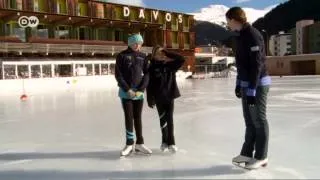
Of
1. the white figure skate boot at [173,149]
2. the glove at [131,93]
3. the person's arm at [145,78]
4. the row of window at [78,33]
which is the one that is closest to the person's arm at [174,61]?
the person's arm at [145,78]

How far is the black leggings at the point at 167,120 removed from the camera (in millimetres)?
5664

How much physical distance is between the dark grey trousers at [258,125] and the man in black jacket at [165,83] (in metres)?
1.24

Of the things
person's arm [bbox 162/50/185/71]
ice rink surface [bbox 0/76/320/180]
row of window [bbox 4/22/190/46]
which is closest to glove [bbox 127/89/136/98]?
person's arm [bbox 162/50/185/71]

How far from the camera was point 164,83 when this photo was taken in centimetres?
563

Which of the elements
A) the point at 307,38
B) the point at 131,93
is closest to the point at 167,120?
the point at 131,93

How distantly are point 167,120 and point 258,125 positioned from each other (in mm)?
1450

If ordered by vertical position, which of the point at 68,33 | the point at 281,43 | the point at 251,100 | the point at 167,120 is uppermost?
the point at 281,43

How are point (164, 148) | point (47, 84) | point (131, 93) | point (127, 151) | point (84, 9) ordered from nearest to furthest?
point (131, 93) → point (127, 151) → point (164, 148) → point (47, 84) → point (84, 9)

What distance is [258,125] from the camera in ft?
14.8

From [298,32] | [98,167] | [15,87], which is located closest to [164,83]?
[98,167]

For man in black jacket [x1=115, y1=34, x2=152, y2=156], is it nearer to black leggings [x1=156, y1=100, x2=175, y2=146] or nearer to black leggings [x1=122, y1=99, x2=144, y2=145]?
black leggings [x1=122, y1=99, x2=144, y2=145]

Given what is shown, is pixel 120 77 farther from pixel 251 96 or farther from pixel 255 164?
pixel 255 164

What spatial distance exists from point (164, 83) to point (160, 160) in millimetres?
908

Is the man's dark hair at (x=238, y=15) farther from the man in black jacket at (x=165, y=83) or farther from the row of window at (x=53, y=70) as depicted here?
the row of window at (x=53, y=70)
